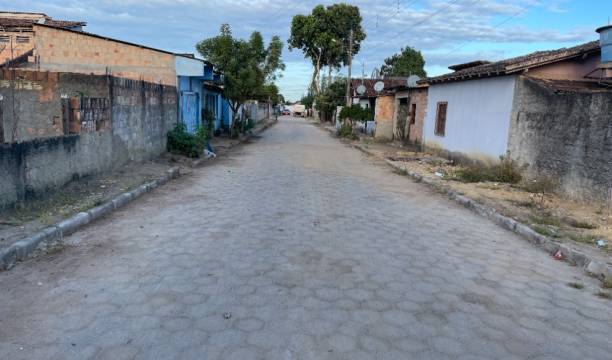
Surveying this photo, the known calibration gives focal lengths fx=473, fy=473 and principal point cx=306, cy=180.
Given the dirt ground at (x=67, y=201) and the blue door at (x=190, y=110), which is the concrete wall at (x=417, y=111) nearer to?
the blue door at (x=190, y=110)

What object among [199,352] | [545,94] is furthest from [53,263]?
[545,94]

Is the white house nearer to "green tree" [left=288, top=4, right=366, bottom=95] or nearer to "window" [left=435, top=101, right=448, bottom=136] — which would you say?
"window" [left=435, top=101, right=448, bottom=136]

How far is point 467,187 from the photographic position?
36.2 ft

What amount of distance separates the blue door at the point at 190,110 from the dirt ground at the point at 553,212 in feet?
31.5

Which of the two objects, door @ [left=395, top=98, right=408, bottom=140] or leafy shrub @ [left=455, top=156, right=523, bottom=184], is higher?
door @ [left=395, top=98, right=408, bottom=140]

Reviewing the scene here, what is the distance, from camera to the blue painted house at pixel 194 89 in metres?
16.6

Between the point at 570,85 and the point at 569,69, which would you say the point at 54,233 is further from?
the point at 569,69

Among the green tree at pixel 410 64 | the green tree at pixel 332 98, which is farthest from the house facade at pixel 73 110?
the green tree at pixel 410 64

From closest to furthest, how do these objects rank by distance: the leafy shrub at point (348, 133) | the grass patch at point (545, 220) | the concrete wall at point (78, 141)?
the concrete wall at point (78, 141)
the grass patch at point (545, 220)
the leafy shrub at point (348, 133)

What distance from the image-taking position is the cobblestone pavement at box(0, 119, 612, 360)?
3.51m

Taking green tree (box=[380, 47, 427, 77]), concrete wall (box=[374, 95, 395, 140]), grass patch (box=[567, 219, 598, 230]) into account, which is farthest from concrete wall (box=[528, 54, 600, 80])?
green tree (box=[380, 47, 427, 77])

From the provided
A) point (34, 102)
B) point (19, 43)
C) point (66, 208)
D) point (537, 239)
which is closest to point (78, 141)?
point (34, 102)

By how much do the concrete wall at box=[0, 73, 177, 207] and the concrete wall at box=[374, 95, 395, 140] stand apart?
53.7 ft

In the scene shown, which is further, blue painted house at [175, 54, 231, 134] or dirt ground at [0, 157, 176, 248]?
blue painted house at [175, 54, 231, 134]
